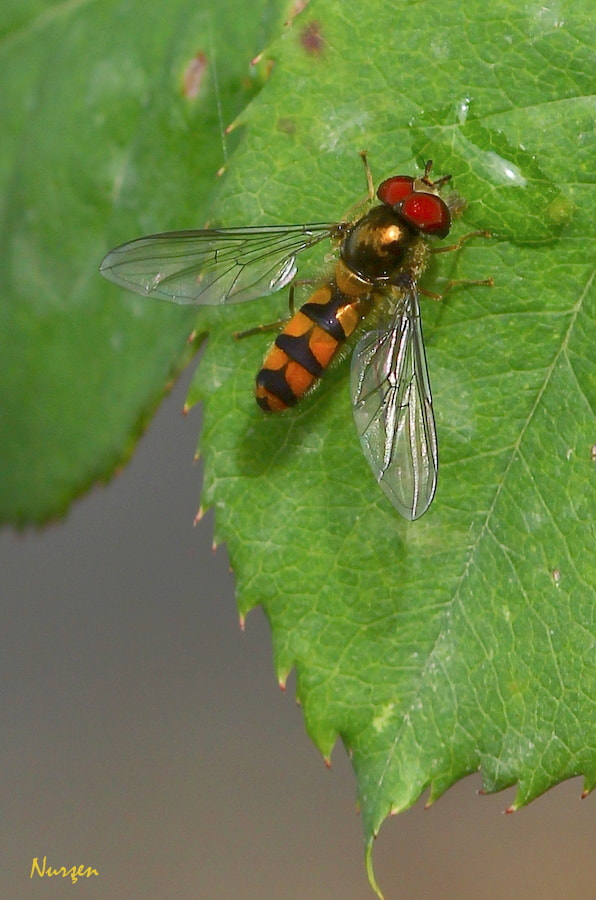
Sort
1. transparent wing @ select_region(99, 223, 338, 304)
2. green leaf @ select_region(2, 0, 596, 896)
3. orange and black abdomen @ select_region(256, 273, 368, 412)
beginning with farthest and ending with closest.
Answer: transparent wing @ select_region(99, 223, 338, 304) → orange and black abdomen @ select_region(256, 273, 368, 412) → green leaf @ select_region(2, 0, 596, 896)

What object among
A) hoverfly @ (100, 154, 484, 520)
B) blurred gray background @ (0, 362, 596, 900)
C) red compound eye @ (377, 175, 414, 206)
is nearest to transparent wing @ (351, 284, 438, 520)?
hoverfly @ (100, 154, 484, 520)

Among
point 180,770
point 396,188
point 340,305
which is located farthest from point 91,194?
point 180,770

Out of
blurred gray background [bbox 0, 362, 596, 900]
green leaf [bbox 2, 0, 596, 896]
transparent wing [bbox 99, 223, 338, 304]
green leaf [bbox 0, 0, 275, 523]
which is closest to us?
green leaf [bbox 2, 0, 596, 896]

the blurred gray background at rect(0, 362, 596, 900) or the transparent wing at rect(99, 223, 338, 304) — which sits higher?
the transparent wing at rect(99, 223, 338, 304)

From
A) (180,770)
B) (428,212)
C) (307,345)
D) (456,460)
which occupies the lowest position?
(180,770)

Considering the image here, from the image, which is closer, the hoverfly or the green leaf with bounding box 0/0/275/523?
the hoverfly

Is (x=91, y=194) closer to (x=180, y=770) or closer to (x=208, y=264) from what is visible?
(x=208, y=264)

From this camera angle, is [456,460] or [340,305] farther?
[340,305]

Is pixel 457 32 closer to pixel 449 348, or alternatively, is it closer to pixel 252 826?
pixel 449 348

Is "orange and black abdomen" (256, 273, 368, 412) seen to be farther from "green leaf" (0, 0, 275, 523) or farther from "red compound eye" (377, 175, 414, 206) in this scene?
"green leaf" (0, 0, 275, 523)
